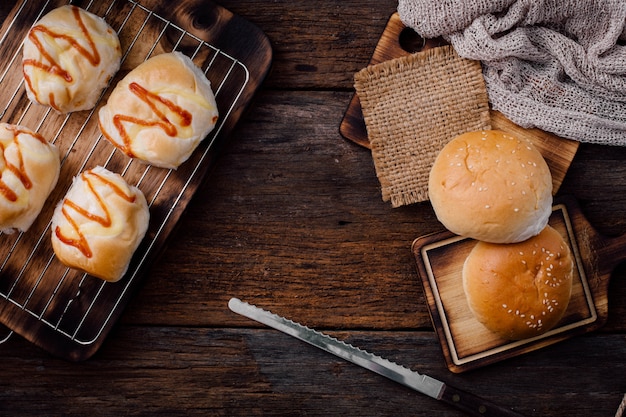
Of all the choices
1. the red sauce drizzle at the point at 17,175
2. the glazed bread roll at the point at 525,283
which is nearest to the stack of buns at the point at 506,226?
the glazed bread roll at the point at 525,283

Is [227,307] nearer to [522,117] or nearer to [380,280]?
[380,280]

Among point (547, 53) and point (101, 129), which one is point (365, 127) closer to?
point (547, 53)

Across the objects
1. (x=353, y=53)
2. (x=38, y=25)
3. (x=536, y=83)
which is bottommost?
(x=536, y=83)

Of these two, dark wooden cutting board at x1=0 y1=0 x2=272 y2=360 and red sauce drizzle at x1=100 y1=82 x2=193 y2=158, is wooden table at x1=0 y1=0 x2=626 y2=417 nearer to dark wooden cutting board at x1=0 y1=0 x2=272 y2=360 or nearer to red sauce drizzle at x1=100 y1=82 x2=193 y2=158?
dark wooden cutting board at x1=0 y1=0 x2=272 y2=360

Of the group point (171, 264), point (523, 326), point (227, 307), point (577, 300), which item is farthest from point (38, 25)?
point (577, 300)

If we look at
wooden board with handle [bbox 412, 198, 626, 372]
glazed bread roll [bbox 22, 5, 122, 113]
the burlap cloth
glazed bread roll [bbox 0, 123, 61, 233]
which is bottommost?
wooden board with handle [bbox 412, 198, 626, 372]

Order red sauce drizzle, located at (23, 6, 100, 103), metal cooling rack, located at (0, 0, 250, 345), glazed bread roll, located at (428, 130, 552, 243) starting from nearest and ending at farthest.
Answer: glazed bread roll, located at (428, 130, 552, 243) → red sauce drizzle, located at (23, 6, 100, 103) → metal cooling rack, located at (0, 0, 250, 345)

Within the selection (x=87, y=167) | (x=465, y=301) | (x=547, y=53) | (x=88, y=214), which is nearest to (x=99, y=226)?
(x=88, y=214)

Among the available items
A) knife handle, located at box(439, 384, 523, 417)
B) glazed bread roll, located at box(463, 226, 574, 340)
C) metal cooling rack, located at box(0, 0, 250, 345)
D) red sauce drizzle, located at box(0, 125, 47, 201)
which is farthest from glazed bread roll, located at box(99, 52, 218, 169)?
knife handle, located at box(439, 384, 523, 417)
